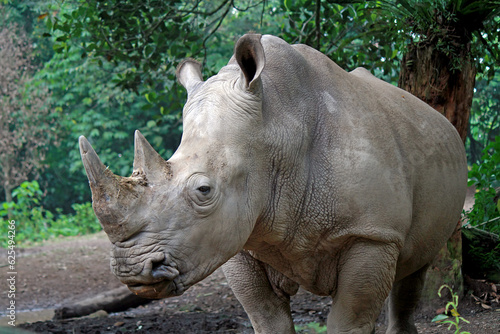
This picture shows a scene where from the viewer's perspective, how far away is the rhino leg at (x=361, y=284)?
313 cm

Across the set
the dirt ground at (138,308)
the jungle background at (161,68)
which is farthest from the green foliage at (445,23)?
the dirt ground at (138,308)

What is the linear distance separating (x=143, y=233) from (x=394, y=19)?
319 centimetres

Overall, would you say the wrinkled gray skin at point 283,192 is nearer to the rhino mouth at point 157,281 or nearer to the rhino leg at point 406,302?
the rhino mouth at point 157,281

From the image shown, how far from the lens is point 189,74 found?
3398 millimetres

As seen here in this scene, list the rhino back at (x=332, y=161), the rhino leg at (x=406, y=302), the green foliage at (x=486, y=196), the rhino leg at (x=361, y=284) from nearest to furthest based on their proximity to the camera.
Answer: the rhino back at (x=332, y=161), the rhino leg at (x=361, y=284), the rhino leg at (x=406, y=302), the green foliage at (x=486, y=196)

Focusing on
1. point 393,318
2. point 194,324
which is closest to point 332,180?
point 393,318

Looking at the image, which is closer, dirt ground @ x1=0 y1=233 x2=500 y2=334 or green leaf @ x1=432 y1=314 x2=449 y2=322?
→ green leaf @ x1=432 y1=314 x2=449 y2=322

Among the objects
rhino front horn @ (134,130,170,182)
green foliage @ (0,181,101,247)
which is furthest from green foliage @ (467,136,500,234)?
green foliage @ (0,181,101,247)

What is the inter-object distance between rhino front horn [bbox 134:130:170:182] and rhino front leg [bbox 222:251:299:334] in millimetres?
1121

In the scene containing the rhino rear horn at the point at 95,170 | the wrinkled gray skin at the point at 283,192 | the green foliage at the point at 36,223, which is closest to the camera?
the rhino rear horn at the point at 95,170

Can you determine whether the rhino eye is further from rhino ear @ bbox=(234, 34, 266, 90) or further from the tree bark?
the tree bark

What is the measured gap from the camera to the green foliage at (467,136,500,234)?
5863mm

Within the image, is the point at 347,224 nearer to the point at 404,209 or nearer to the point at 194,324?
the point at 404,209

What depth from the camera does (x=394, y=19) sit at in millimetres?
4840
